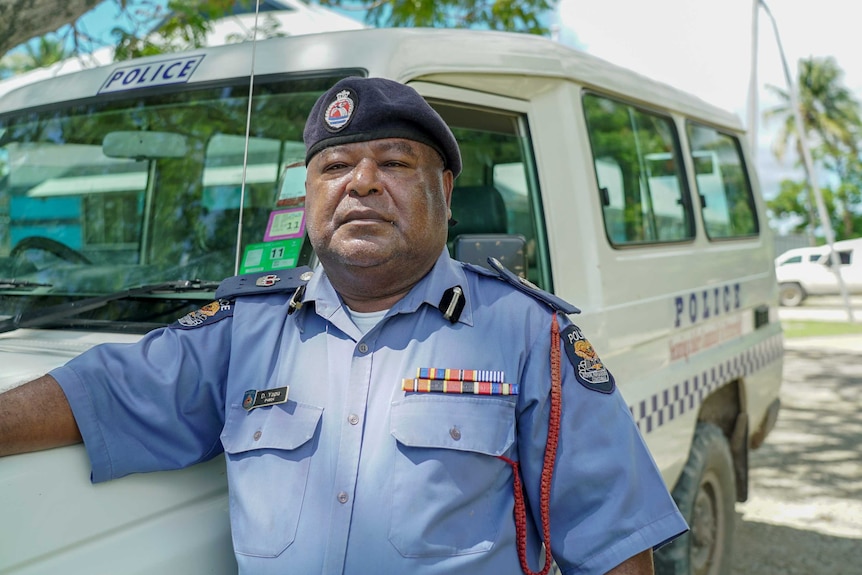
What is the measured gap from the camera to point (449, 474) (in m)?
1.53

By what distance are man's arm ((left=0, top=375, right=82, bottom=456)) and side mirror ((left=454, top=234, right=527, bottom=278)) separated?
0.93 m

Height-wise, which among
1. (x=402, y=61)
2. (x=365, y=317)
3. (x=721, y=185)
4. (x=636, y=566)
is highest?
(x=402, y=61)

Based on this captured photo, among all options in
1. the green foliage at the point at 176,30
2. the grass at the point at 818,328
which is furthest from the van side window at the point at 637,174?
the grass at the point at 818,328

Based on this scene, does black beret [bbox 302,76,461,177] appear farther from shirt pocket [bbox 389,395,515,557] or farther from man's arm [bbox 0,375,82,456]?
man's arm [bbox 0,375,82,456]

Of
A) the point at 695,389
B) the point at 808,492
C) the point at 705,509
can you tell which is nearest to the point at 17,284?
the point at 695,389

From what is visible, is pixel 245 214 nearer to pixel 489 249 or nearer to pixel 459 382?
pixel 489 249

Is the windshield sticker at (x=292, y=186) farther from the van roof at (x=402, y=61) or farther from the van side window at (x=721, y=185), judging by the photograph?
the van side window at (x=721, y=185)

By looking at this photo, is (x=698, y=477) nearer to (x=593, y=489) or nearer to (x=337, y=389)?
(x=593, y=489)

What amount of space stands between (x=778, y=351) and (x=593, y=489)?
10.8ft

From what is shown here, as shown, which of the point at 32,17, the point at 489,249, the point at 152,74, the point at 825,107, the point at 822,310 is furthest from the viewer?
the point at 825,107

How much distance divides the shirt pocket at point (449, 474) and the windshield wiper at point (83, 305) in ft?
2.33

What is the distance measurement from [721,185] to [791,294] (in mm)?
17029

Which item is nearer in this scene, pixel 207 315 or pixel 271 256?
pixel 207 315

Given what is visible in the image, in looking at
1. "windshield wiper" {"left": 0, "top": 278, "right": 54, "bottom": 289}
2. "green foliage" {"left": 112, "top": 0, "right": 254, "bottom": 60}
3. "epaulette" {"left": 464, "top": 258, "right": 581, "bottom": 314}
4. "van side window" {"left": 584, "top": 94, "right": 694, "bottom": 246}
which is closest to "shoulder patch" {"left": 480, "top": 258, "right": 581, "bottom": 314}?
"epaulette" {"left": 464, "top": 258, "right": 581, "bottom": 314}
